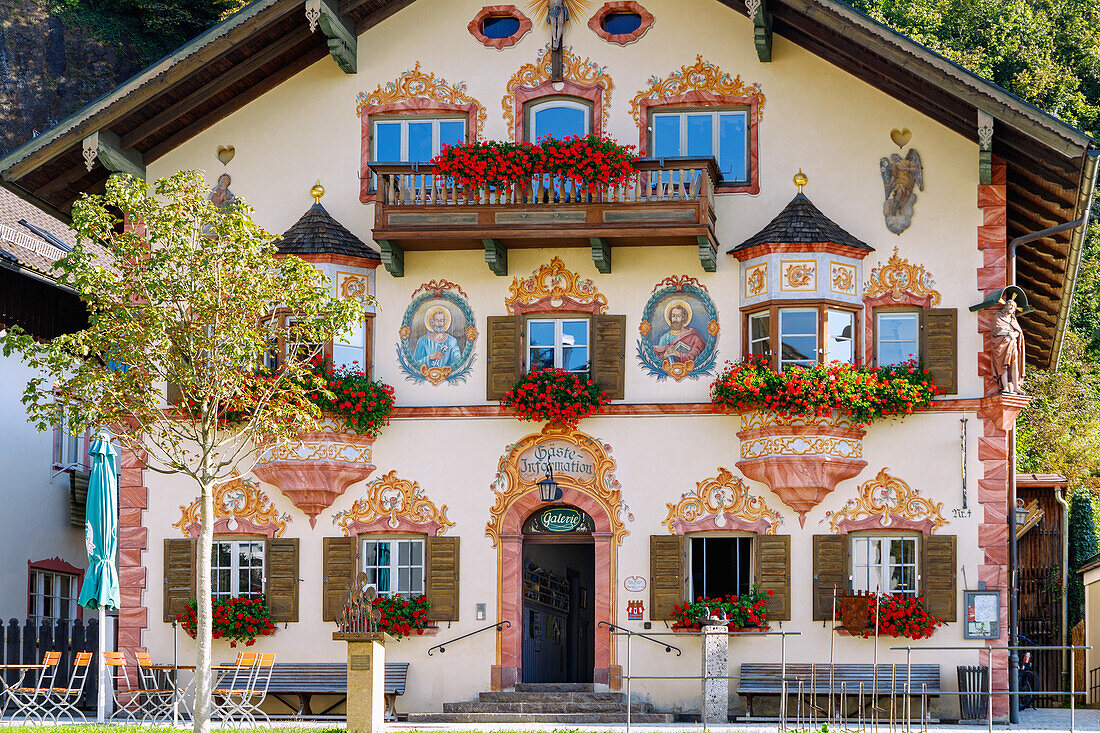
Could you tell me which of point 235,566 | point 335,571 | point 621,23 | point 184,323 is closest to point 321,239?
point 335,571

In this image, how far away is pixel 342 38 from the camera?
2314 cm

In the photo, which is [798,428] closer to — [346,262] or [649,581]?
[649,581]

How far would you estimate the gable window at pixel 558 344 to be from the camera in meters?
22.8

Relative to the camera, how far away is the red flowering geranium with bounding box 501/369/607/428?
871 inches

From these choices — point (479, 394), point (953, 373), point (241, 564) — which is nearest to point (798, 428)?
point (953, 373)

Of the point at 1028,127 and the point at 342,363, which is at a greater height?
the point at 1028,127

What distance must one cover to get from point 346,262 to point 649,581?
5.97m

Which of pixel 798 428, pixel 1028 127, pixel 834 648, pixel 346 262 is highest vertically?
pixel 1028 127

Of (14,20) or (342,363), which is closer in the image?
(342,363)

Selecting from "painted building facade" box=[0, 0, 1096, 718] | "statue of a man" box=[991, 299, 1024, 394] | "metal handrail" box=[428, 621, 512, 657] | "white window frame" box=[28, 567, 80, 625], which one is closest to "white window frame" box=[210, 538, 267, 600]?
"painted building facade" box=[0, 0, 1096, 718]

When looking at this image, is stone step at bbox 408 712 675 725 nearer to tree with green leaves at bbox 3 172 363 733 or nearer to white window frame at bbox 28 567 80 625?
tree with green leaves at bbox 3 172 363 733

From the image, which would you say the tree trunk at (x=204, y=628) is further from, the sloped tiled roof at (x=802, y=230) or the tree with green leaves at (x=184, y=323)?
the sloped tiled roof at (x=802, y=230)

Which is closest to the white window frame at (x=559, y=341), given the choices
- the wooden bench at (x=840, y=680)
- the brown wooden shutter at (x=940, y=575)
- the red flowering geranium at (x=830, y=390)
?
the red flowering geranium at (x=830, y=390)

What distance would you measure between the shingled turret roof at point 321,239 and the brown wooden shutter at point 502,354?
1.95 metres
